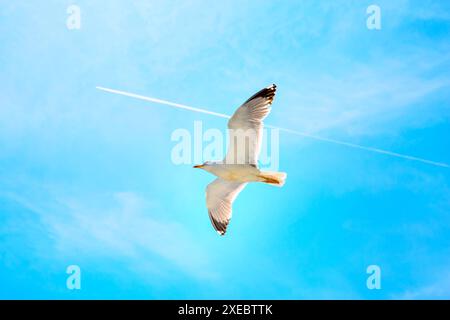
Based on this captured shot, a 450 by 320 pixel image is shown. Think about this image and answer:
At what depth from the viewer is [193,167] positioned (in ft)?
28.8

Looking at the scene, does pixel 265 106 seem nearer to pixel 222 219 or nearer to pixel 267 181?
A: pixel 267 181

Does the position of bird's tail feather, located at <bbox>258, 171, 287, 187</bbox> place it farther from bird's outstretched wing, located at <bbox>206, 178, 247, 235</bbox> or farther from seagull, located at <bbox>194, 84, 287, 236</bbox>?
bird's outstretched wing, located at <bbox>206, 178, 247, 235</bbox>

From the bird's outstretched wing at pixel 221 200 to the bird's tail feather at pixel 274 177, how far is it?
0.78 m

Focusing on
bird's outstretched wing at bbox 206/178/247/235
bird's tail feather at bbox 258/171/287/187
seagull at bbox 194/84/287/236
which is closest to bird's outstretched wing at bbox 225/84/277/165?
seagull at bbox 194/84/287/236

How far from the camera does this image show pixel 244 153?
8.58 meters

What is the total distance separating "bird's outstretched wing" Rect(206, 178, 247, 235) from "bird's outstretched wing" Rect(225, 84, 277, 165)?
2.12 feet

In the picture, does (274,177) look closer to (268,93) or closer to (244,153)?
(244,153)

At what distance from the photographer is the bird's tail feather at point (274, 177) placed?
27.6 feet

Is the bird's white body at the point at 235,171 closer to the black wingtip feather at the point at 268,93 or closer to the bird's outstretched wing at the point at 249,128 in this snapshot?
the bird's outstretched wing at the point at 249,128

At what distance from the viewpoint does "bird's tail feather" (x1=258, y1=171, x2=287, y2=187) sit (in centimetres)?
841
